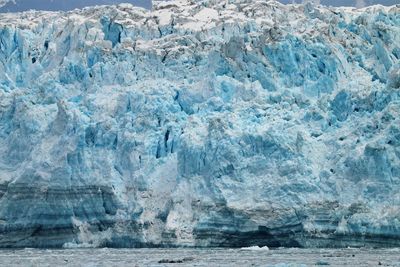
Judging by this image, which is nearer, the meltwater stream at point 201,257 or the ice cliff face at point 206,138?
the meltwater stream at point 201,257

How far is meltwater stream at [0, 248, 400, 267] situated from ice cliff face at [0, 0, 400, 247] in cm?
130

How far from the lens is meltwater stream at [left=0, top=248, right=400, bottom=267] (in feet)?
69.2

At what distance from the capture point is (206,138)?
2830 cm

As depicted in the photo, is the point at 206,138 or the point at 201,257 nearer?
the point at 201,257

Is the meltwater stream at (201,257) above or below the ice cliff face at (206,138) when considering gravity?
below

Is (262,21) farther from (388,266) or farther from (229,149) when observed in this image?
(388,266)

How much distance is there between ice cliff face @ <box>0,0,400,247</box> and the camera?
26781 mm

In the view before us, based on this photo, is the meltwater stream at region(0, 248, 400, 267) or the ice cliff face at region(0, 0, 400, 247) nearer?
the meltwater stream at region(0, 248, 400, 267)

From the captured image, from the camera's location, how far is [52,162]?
94.3ft

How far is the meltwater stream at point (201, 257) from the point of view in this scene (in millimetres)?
21078

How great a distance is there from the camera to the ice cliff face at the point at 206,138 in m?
26.8

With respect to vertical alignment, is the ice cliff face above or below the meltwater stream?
above

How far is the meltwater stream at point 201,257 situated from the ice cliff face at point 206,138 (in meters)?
1.30

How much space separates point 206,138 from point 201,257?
5880 millimetres
